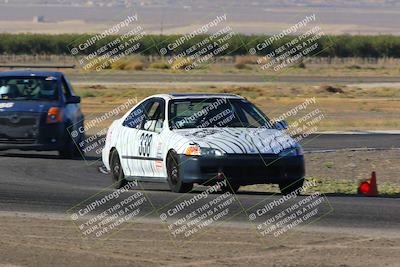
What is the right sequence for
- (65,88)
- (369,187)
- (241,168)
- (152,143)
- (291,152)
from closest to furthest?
(241,168), (291,152), (152,143), (369,187), (65,88)

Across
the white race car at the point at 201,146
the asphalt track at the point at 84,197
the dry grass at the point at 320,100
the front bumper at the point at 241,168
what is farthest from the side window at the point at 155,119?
the dry grass at the point at 320,100

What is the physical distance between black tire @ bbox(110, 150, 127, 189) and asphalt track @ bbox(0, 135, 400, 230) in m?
0.26

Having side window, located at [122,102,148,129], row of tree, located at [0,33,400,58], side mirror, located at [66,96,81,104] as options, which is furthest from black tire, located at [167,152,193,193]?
row of tree, located at [0,33,400,58]

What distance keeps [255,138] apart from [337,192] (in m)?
2.41

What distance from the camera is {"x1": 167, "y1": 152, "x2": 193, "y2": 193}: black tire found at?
16109 millimetres

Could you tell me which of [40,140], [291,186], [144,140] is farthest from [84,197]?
[40,140]

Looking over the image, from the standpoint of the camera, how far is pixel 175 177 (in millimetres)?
16234

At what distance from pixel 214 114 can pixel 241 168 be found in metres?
1.34

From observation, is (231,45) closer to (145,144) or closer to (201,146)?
(145,144)

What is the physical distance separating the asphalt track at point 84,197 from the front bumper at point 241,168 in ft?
0.89

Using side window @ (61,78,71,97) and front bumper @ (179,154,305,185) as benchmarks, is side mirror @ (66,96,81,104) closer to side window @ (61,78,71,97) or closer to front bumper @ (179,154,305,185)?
side window @ (61,78,71,97)

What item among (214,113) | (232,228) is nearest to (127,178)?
(214,113)

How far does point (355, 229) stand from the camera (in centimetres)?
1301

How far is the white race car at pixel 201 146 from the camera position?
1588 centimetres
